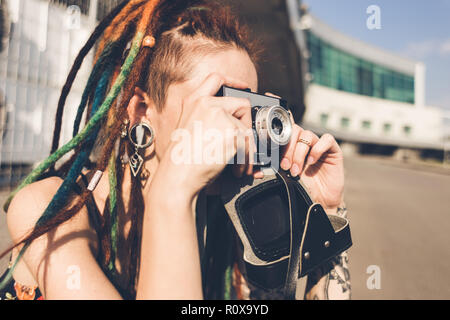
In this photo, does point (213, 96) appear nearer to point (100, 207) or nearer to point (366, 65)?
point (100, 207)

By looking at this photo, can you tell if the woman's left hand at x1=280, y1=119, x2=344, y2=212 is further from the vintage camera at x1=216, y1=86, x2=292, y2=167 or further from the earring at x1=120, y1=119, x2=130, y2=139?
the earring at x1=120, y1=119, x2=130, y2=139

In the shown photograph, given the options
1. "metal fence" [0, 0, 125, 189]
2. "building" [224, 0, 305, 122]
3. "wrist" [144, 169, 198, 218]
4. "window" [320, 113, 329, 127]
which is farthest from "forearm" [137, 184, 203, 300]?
"window" [320, 113, 329, 127]

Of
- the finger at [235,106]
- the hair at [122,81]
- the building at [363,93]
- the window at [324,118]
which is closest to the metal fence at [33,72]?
the hair at [122,81]

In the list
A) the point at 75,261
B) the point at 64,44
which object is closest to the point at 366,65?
the point at 64,44

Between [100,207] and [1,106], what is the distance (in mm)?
1498

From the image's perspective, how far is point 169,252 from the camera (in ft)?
1.72

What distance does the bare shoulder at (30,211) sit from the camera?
648 mm

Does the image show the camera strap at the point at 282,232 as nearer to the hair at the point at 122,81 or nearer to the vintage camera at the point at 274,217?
the vintage camera at the point at 274,217

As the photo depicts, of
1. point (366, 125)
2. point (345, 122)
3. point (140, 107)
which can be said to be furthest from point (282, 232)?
point (366, 125)

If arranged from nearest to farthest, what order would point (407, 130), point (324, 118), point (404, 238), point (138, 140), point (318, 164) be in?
point (138, 140) < point (318, 164) < point (404, 238) < point (324, 118) < point (407, 130)

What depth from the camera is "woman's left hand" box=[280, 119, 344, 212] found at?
2.54 feet

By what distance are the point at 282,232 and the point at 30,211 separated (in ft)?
2.01

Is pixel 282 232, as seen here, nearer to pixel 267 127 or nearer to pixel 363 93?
pixel 267 127

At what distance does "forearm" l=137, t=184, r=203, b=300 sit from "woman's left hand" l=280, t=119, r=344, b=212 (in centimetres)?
34
